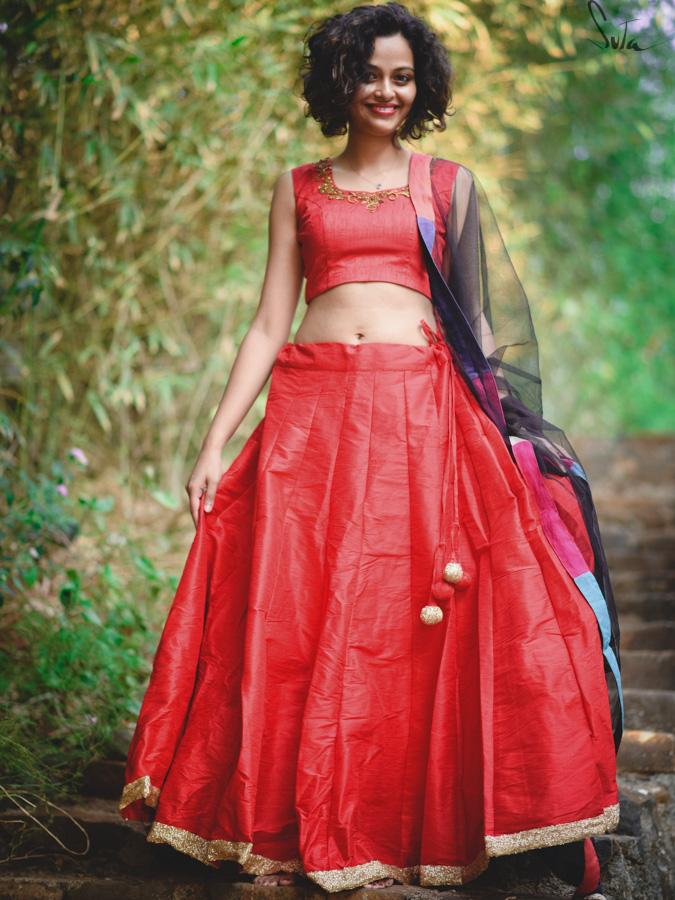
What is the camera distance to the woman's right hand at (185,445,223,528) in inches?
68.6

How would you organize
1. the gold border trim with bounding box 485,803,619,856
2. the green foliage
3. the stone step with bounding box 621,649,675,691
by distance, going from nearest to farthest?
the gold border trim with bounding box 485,803,619,856
the green foliage
the stone step with bounding box 621,649,675,691

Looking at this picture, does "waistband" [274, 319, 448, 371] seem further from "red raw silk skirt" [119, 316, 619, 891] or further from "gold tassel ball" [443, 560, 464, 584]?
"gold tassel ball" [443, 560, 464, 584]

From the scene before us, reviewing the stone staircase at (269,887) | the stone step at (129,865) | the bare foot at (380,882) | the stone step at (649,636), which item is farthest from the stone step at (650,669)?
the bare foot at (380,882)

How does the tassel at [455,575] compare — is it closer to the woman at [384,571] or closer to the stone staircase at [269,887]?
the woman at [384,571]

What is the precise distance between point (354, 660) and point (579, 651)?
37 cm

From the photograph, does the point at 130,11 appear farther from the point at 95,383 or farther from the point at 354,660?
the point at 354,660

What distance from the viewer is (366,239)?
5.65 ft

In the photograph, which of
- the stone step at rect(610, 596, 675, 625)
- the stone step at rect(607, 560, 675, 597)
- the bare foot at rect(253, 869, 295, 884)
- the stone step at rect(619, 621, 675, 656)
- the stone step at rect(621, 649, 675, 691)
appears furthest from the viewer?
the stone step at rect(607, 560, 675, 597)

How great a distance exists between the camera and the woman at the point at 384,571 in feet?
4.86

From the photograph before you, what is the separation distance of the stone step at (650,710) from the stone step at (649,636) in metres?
0.42

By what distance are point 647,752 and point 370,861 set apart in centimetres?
92

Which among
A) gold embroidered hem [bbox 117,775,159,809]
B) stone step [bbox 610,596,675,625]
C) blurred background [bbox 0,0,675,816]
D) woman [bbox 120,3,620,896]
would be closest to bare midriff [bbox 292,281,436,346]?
woman [bbox 120,3,620,896]

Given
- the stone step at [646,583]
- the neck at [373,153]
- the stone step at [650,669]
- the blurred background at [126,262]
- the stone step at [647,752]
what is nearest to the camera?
the neck at [373,153]

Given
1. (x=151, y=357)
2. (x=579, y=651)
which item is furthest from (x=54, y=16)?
(x=579, y=651)
